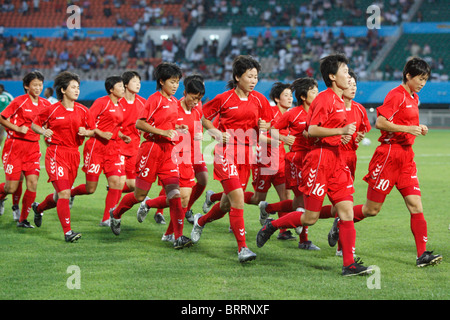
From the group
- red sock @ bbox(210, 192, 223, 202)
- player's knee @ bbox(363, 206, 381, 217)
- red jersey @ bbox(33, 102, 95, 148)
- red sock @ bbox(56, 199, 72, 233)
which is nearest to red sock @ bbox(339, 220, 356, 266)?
player's knee @ bbox(363, 206, 381, 217)

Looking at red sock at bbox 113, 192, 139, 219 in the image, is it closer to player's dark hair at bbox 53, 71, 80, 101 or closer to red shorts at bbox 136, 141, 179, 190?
red shorts at bbox 136, 141, 179, 190

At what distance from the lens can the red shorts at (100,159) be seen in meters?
9.17

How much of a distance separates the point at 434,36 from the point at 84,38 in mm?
22457

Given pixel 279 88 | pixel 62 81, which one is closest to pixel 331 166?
pixel 279 88

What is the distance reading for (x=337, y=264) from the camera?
22.5 ft

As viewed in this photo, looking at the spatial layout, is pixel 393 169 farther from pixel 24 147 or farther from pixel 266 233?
pixel 24 147

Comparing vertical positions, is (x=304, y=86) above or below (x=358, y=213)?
above

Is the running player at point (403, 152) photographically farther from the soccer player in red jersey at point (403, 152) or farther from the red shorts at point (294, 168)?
the red shorts at point (294, 168)

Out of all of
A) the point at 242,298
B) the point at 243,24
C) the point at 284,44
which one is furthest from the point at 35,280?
the point at 243,24

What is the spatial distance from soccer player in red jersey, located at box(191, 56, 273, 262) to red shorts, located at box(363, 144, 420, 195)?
1.35 metres

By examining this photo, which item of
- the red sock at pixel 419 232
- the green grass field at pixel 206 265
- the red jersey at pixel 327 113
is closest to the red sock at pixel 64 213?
the green grass field at pixel 206 265

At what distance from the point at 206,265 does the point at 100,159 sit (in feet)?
10.5

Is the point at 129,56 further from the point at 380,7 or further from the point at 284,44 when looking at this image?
the point at 380,7

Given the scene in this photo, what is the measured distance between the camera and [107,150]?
9258mm
